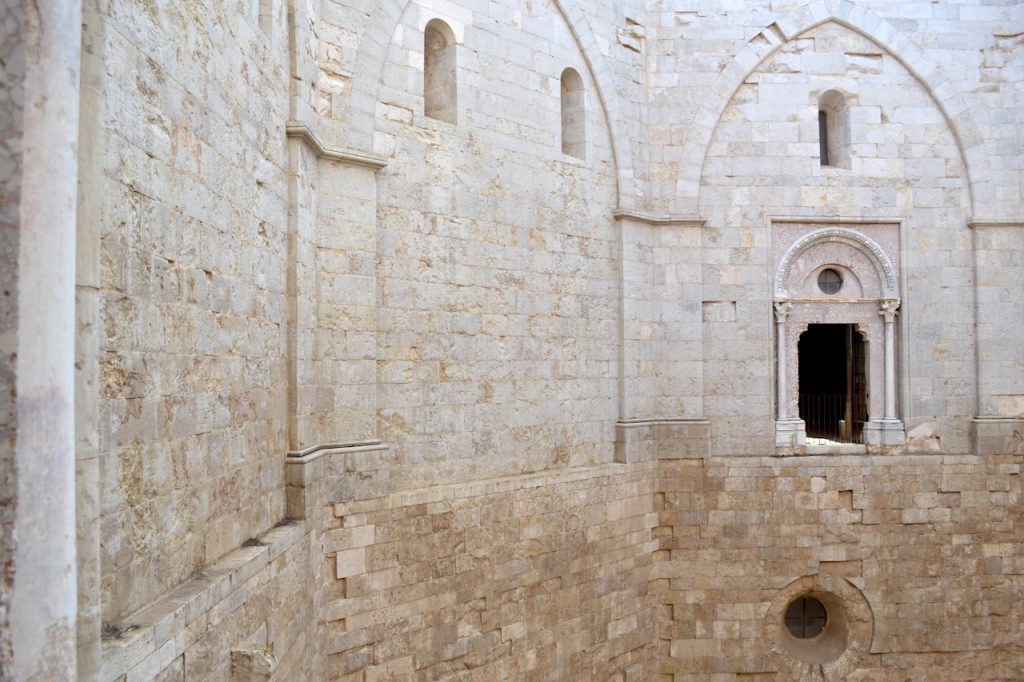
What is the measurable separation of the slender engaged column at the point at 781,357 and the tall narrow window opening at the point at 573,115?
2976 millimetres

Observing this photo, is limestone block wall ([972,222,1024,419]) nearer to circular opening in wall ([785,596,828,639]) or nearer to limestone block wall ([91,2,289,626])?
circular opening in wall ([785,596,828,639])

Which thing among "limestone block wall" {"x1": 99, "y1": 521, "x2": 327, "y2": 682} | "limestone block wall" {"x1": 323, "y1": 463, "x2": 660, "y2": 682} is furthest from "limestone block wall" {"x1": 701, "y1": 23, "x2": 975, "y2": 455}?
"limestone block wall" {"x1": 99, "y1": 521, "x2": 327, "y2": 682}

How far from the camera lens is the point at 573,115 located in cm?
A: 897

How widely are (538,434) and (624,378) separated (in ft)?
4.65

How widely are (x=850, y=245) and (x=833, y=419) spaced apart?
7.49 feet

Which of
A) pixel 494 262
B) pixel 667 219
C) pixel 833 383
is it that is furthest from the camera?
pixel 833 383

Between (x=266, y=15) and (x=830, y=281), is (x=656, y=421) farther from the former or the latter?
(x=266, y=15)

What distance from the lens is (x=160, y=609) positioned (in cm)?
381

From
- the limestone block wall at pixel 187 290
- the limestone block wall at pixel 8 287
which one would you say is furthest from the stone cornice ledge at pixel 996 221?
the limestone block wall at pixel 8 287

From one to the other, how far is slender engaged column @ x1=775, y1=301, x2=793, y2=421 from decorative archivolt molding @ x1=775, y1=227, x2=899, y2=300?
13cm

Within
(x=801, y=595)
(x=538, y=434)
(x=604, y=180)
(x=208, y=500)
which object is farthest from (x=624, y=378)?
(x=208, y=500)

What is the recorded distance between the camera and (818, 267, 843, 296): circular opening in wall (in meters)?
10.2

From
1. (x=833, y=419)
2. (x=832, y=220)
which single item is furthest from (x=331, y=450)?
(x=833, y=419)

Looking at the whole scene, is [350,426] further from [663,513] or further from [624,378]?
[663,513]
